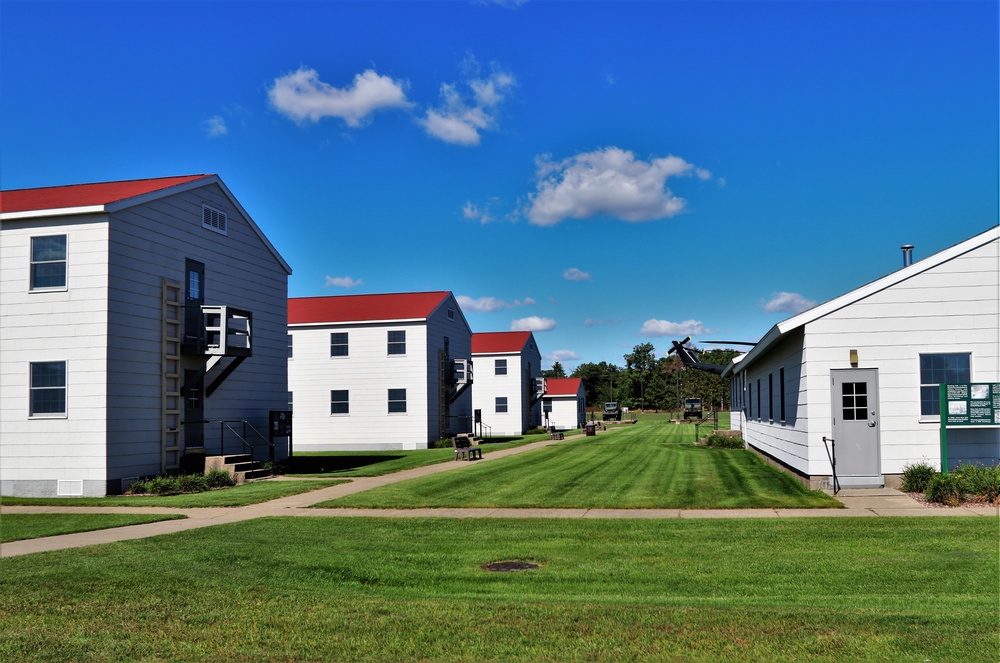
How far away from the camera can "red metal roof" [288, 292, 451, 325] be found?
1604 inches

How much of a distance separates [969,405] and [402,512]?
36.3ft

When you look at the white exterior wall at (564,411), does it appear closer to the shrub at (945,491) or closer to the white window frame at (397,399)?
the white window frame at (397,399)

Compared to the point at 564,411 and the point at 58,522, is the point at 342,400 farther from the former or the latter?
the point at 564,411

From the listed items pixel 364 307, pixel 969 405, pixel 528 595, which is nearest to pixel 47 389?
pixel 528 595

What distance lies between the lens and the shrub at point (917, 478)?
15133 millimetres

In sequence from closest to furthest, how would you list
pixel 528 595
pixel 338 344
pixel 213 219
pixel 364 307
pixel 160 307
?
1. pixel 528 595
2. pixel 160 307
3. pixel 213 219
4. pixel 338 344
5. pixel 364 307

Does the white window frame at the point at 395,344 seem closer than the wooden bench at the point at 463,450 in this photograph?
No

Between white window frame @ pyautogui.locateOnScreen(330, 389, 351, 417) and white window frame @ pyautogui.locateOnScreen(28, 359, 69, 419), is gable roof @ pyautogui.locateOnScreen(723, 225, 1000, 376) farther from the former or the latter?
white window frame @ pyautogui.locateOnScreen(330, 389, 351, 417)

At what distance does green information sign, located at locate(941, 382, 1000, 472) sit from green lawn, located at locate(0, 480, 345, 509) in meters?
13.8

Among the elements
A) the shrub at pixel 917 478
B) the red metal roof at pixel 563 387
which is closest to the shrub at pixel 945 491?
the shrub at pixel 917 478

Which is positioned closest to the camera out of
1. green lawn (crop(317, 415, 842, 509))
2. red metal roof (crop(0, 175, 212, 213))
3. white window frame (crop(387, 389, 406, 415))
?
green lawn (crop(317, 415, 842, 509))

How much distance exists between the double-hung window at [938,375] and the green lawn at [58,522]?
579 inches

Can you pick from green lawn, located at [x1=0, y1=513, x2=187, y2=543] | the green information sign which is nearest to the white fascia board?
green lawn, located at [x1=0, y1=513, x2=187, y2=543]

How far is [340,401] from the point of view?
40.8m
